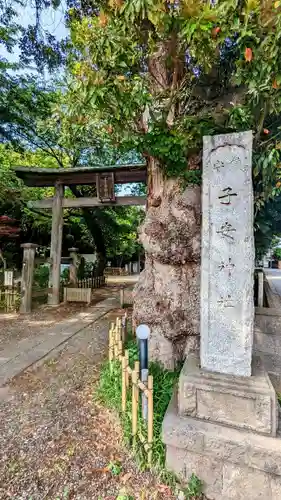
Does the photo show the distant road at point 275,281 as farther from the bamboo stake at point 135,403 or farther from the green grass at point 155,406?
the bamboo stake at point 135,403

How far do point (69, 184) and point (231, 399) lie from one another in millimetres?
7773

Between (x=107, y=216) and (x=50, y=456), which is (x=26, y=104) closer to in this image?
(x=107, y=216)

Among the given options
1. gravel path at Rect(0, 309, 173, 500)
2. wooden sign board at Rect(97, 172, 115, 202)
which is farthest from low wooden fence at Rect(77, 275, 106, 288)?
gravel path at Rect(0, 309, 173, 500)

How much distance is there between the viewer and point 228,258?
2482 millimetres

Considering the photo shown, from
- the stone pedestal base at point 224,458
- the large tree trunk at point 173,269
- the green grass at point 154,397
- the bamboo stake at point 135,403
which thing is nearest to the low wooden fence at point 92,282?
the green grass at point 154,397

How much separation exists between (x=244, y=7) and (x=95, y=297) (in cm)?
901

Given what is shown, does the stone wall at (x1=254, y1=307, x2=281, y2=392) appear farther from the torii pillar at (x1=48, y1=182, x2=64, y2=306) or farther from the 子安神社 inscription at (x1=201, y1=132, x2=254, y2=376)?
the torii pillar at (x1=48, y1=182, x2=64, y2=306)

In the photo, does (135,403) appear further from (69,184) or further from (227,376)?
(69,184)

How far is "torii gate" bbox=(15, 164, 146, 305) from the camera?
25.4 ft

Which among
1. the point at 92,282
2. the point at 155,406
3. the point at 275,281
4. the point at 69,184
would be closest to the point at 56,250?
the point at 69,184

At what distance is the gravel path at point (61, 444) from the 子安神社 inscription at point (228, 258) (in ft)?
3.79

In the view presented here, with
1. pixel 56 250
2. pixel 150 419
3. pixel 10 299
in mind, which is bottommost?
pixel 150 419

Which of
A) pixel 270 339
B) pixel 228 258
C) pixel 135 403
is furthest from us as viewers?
pixel 270 339

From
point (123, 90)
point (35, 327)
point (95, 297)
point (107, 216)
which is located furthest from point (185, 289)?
point (107, 216)
